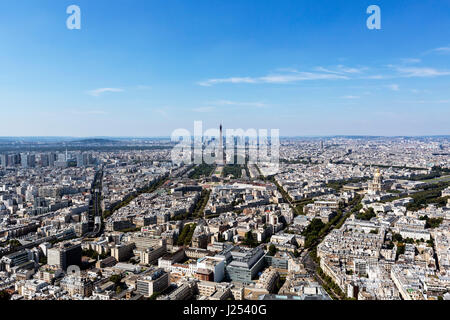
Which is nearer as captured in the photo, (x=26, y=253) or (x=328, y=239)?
(x=26, y=253)

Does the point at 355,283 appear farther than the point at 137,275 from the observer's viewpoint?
No

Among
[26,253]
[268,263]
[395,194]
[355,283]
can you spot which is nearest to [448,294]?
[355,283]

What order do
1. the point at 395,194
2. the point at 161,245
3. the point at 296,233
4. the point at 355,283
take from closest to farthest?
the point at 355,283 < the point at 161,245 < the point at 296,233 < the point at 395,194

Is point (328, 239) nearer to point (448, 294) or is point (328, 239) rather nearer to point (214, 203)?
point (448, 294)

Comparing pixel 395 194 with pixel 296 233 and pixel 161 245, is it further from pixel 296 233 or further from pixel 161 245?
pixel 161 245

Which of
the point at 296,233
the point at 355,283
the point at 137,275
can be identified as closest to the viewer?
the point at 355,283
